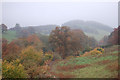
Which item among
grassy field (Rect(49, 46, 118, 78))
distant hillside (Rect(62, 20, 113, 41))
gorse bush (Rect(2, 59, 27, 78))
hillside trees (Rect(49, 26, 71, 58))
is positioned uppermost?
distant hillside (Rect(62, 20, 113, 41))

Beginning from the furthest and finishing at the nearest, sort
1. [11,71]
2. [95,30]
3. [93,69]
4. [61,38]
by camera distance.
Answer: [95,30]
[61,38]
[93,69]
[11,71]

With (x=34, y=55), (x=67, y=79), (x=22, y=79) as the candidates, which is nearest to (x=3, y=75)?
(x=22, y=79)

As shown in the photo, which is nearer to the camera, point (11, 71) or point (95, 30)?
point (11, 71)

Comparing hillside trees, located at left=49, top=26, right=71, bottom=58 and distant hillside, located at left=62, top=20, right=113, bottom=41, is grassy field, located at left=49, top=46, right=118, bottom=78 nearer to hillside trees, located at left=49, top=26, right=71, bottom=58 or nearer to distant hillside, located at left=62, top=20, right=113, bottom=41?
hillside trees, located at left=49, top=26, right=71, bottom=58

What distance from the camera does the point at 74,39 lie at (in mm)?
26844

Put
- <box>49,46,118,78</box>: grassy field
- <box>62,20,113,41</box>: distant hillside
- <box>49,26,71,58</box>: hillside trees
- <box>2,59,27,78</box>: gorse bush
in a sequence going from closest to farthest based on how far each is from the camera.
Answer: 1. <box>2,59,27,78</box>: gorse bush
2. <box>49,46,118,78</box>: grassy field
3. <box>49,26,71,58</box>: hillside trees
4. <box>62,20,113,41</box>: distant hillside

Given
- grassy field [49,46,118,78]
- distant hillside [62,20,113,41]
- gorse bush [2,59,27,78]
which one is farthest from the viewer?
distant hillside [62,20,113,41]

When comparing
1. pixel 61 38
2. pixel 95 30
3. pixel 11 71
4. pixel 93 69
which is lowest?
pixel 93 69

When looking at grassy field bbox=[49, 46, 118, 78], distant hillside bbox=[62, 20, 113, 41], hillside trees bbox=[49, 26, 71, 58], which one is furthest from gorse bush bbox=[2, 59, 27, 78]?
distant hillside bbox=[62, 20, 113, 41]

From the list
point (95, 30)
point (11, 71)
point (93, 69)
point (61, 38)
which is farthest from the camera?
point (95, 30)

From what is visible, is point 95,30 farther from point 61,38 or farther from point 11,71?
point 11,71

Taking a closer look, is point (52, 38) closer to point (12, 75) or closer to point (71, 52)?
point (71, 52)

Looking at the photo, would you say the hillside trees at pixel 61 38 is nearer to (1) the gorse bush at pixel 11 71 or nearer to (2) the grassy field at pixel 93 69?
(2) the grassy field at pixel 93 69

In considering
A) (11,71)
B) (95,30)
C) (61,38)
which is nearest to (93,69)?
(11,71)
